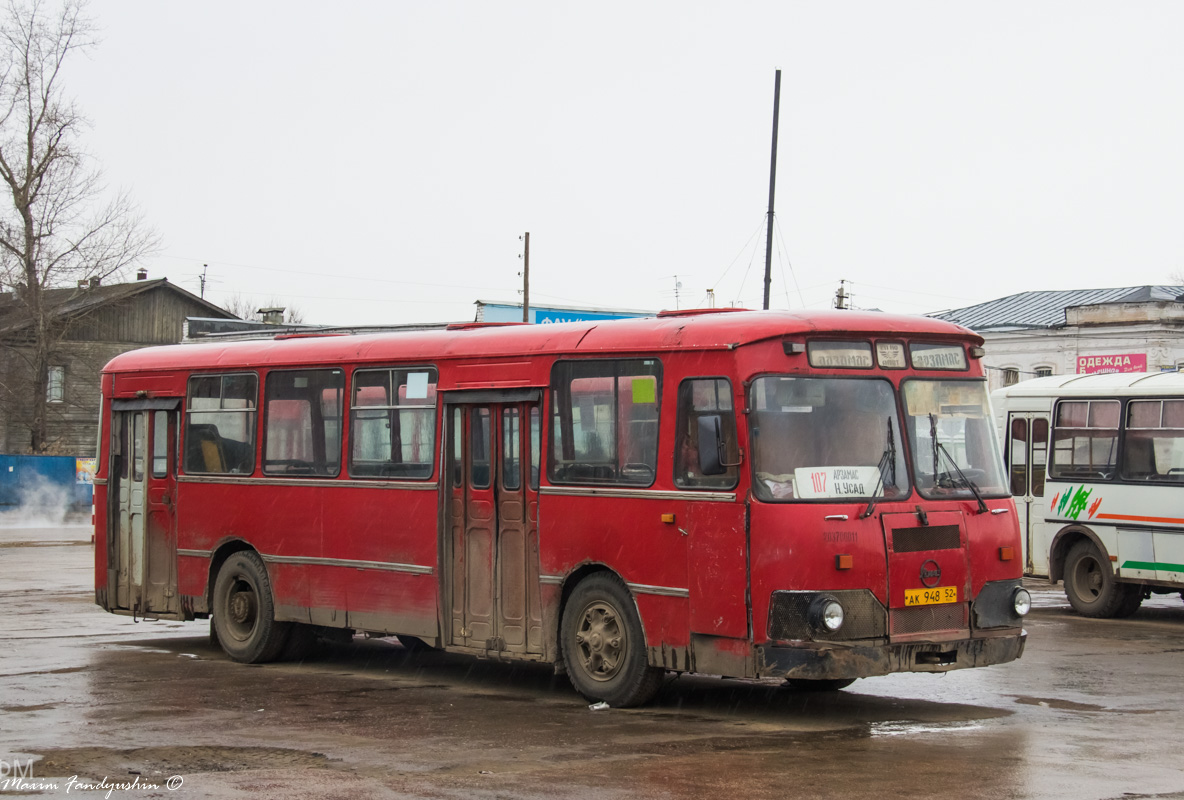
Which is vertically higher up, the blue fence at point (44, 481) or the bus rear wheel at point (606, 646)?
the blue fence at point (44, 481)

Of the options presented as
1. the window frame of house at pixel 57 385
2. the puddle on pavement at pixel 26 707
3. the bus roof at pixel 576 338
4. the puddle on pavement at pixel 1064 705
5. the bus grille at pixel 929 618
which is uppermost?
the window frame of house at pixel 57 385

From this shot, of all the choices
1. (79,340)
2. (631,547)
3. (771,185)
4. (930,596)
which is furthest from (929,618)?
(79,340)

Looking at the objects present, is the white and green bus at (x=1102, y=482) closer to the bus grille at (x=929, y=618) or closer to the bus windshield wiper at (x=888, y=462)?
the bus grille at (x=929, y=618)

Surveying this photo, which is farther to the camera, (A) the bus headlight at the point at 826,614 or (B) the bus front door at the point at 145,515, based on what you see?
(B) the bus front door at the point at 145,515

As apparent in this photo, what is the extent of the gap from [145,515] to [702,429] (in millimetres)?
7289

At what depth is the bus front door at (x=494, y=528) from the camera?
12070 millimetres

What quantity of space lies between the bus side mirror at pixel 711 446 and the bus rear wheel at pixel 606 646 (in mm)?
1250

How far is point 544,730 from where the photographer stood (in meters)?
10.3

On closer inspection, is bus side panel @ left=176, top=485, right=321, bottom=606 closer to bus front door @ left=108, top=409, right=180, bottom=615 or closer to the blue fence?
bus front door @ left=108, top=409, right=180, bottom=615

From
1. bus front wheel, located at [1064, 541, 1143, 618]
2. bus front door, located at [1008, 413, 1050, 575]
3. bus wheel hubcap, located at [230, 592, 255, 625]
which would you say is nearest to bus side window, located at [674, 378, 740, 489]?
bus wheel hubcap, located at [230, 592, 255, 625]

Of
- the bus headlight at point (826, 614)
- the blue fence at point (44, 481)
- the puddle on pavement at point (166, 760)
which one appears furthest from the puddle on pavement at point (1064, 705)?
the blue fence at point (44, 481)

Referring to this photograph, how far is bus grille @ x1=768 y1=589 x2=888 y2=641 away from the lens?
10.2 meters

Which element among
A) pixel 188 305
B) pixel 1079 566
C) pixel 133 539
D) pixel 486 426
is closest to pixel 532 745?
pixel 486 426

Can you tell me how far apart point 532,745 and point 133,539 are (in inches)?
295
